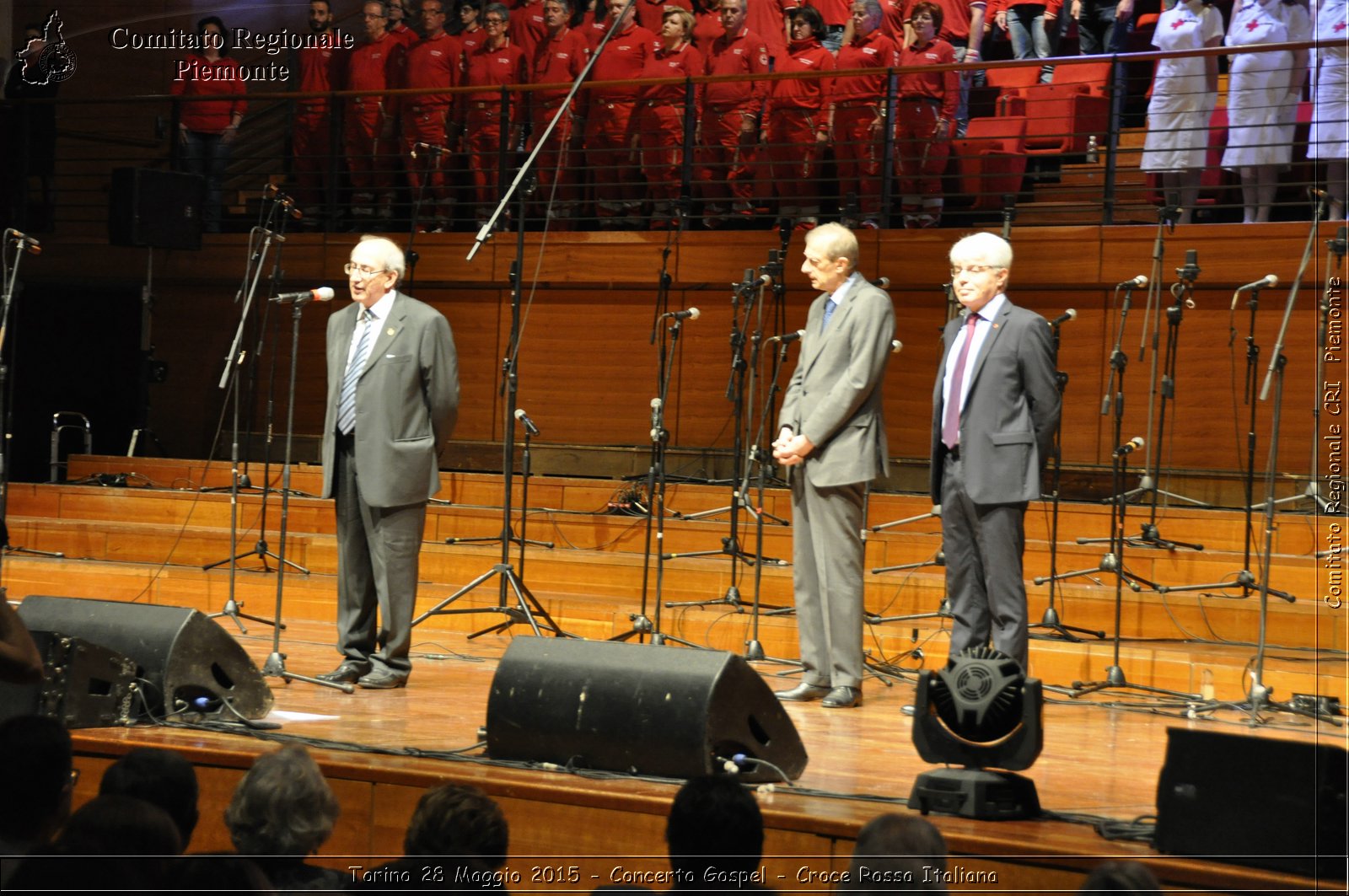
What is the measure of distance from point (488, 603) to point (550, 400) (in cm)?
274

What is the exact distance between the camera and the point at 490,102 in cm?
923

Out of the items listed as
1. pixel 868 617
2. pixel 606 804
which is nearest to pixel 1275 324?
pixel 868 617

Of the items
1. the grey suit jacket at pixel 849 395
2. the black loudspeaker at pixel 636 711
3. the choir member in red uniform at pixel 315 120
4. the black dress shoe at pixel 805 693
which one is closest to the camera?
the black loudspeaker at pixel 636 711

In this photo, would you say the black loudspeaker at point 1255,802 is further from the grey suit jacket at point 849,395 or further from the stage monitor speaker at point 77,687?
the stage monitor speaker at point 77,687

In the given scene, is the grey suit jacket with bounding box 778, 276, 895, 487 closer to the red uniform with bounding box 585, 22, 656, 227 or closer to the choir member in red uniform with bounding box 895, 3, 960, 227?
the choir member in red uniform with bounding box 895, 3, 960, 227

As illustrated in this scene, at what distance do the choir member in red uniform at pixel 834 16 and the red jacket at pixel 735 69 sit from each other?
2.98ft

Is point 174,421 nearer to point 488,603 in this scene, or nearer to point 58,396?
point 58,396

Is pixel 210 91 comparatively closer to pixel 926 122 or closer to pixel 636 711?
pixel 926 122

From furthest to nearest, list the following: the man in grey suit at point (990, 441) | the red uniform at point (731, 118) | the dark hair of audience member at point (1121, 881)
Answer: the red uniform at point (731, 118), the man in grey suit at point (990, 441), the dark hair of audience member at point (1121, 881)

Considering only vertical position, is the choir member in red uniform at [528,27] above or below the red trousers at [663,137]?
above

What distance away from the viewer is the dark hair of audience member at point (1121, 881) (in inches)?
86.5

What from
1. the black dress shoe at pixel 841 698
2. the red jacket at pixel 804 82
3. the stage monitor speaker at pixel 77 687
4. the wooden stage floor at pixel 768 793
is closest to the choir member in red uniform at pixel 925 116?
the red jacket at pixel 804 82

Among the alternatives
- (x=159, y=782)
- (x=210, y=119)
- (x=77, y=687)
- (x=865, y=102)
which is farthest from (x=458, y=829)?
(x=210, y=119)

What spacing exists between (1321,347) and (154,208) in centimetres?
667
